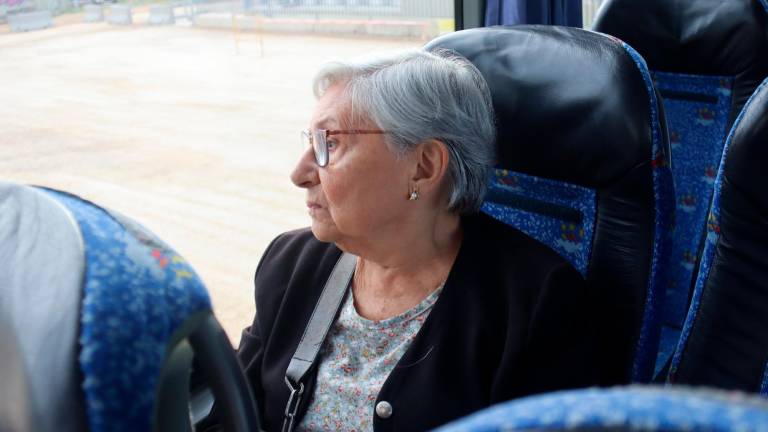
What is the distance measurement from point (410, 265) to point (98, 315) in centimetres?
95

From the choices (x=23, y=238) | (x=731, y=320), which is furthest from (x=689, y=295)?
(x=23, y=238)

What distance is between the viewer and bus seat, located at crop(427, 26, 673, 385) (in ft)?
4.53

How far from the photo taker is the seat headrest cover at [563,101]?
4.54ft

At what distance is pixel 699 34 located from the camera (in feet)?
6.73

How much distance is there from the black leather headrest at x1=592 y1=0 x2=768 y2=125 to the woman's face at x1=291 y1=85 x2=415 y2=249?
1.02 metres

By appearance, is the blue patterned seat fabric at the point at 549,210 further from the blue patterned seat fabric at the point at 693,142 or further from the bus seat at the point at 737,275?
the blue patterned seat fabric at the point at 693,142

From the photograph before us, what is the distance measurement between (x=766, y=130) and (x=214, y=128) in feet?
15.1

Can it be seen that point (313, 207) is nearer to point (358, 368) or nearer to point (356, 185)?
point (356, 185)

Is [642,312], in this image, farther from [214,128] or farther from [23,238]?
Result: [214,128]

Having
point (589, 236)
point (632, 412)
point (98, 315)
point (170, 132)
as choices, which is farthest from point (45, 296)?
point (170, 132)

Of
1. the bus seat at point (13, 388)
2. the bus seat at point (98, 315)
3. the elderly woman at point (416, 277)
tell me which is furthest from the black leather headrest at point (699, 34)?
the bus seat at point (13, 388)

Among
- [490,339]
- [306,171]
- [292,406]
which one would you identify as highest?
[306,171]

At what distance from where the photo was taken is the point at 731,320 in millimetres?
1227

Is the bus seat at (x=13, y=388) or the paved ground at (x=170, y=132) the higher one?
the bus seat at (x=13, y=388)
